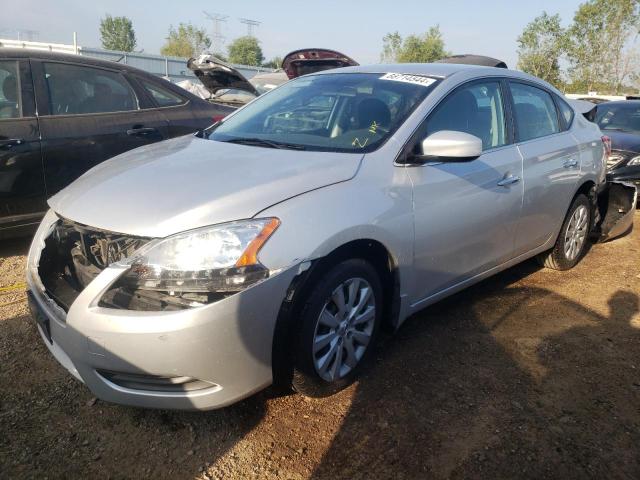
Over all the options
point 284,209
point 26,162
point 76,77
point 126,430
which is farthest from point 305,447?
point 76,77

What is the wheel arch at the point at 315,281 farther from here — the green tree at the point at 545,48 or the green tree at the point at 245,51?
the green tree at the point at 245,51

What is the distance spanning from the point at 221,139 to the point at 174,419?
162 centimetres

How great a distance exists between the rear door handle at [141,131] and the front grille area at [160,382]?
9.49ft

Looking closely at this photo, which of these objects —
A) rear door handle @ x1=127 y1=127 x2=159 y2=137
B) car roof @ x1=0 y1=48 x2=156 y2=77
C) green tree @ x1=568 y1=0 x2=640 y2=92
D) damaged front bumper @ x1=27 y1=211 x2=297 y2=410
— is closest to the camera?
damaged front bumper @ x1=27 y1=211 x2=297 y2=410

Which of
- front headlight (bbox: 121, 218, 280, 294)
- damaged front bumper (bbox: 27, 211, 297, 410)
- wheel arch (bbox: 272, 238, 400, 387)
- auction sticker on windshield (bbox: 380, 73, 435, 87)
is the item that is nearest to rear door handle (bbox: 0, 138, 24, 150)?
damaged front bumper (bbox: 27, 211, 297, 410)

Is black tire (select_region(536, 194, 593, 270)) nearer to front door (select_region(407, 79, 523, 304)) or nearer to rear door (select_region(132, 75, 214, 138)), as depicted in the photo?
front door (select_region(407, 79, 523, 304))

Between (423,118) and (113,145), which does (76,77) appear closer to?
(113,145)

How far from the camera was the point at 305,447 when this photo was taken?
223cm

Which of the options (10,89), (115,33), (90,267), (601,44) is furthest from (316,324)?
(115,33)

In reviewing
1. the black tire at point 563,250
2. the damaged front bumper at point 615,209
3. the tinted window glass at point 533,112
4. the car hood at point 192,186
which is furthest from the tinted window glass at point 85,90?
the damaged front bumper at point 615,209

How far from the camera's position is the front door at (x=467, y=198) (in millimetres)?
2781

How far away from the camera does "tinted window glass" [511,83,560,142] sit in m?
3.62

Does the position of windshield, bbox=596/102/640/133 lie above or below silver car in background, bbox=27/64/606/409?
above

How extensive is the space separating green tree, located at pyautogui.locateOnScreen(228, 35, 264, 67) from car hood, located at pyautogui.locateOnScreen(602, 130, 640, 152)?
258 feet
